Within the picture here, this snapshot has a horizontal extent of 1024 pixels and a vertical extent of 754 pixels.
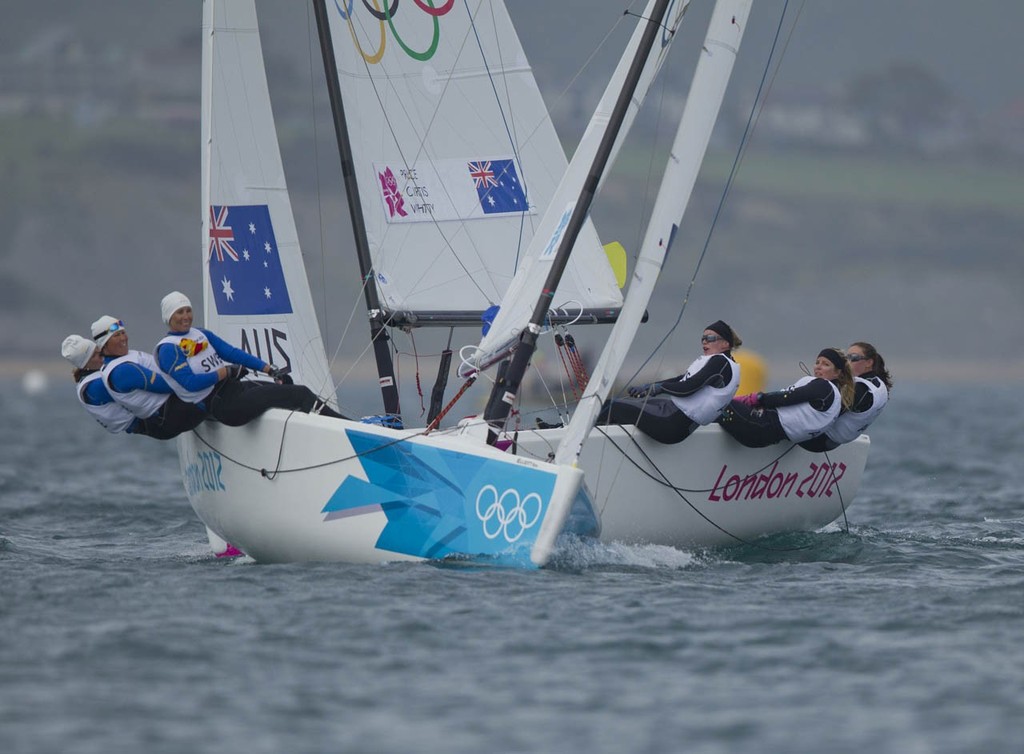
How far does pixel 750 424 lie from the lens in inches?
321

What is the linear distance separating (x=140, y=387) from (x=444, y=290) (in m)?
2.42

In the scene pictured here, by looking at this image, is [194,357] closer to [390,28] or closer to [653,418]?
[653,418]

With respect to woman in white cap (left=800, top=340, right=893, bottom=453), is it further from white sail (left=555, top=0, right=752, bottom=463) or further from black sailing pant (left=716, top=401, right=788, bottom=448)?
white sail (left=555, top=0, right=752, bottom=463)

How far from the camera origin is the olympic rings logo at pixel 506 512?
6816mm

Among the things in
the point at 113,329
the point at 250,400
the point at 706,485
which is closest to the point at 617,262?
the point at 706,485

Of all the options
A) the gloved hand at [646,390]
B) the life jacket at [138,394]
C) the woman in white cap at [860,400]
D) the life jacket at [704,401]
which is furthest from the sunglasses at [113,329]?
the woman in white cap at [860,400]

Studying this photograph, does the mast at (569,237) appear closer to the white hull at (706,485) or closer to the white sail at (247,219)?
the white hull at (706,485)

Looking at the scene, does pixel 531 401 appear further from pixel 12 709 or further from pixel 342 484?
pixel 12 709

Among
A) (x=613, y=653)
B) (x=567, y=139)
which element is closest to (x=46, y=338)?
(x=567, y=139)

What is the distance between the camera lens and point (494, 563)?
6973 mm

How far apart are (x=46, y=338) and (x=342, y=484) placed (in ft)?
207

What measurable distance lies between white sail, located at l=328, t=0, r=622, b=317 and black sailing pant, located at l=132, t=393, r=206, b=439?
1.91m

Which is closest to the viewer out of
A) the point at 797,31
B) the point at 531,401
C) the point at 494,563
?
the point at 494,563

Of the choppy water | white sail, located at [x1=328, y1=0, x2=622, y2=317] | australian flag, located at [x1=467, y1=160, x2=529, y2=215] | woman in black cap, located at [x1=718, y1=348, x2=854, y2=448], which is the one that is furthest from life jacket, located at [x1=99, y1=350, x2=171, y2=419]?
woman in black cap, located at [x1=718, y1=348, x2=854, y2=448]
